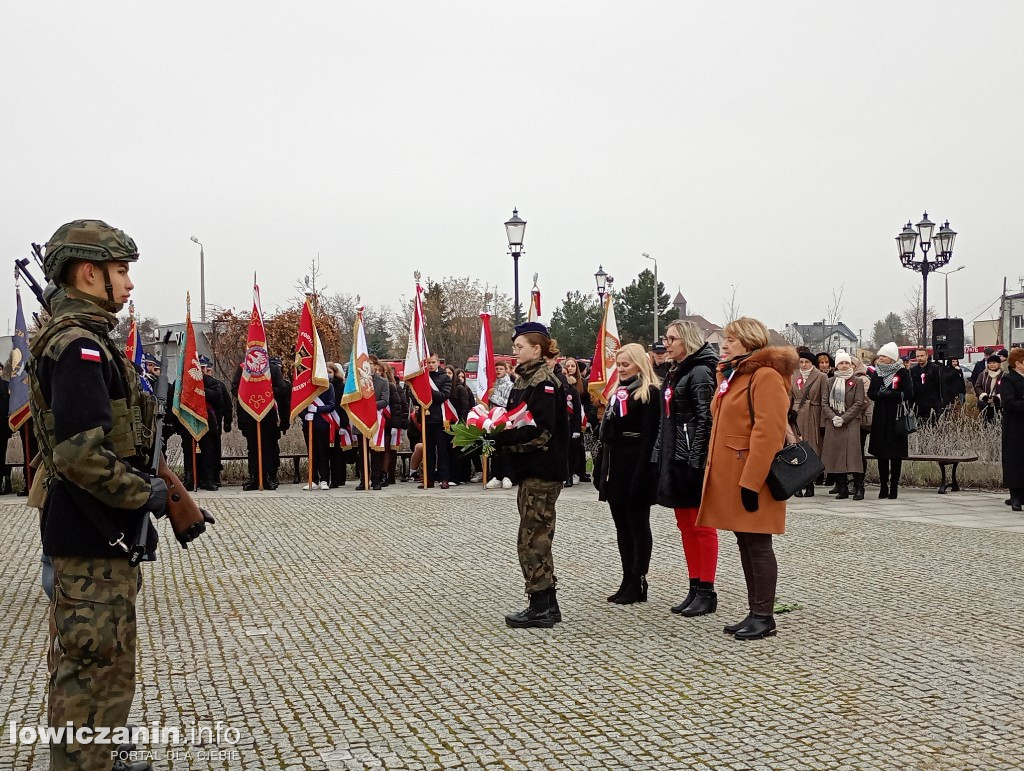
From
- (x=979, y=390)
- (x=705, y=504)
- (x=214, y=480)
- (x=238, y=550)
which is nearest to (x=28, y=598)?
(x=238, y=550)

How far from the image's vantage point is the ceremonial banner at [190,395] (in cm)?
1641

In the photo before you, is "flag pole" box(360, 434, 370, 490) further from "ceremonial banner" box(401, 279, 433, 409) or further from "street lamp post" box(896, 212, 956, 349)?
"street lamp post" box(896, 212, 956, 349)

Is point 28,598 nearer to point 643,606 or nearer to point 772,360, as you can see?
point 643,606

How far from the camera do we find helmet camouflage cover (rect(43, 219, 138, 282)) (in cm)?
398

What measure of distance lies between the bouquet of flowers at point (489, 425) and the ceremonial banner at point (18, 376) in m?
11.1

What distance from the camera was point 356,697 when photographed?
5.57 m

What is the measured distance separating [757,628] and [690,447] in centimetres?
136

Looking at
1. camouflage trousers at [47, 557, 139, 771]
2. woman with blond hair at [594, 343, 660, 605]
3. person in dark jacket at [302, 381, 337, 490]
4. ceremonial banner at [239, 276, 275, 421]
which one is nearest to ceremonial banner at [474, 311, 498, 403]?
person in dark jacket at [302, 381, 337, 490]

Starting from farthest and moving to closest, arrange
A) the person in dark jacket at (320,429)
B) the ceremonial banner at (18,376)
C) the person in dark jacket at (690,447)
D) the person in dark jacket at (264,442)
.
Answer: the person in dark jacket at (264,442)
the person in dark jacket at (320,429)
the ceremonial banner at (18,376)
the person in dark jacket at (690,447)

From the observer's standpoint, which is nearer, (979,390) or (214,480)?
(214,480)

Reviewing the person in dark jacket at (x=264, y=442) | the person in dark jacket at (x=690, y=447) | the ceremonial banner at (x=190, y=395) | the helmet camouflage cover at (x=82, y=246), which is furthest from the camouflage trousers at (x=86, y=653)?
the person in dark jacket at (x=264, y=442)

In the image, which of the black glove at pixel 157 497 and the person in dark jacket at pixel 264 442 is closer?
the black glove at pixel 157 497

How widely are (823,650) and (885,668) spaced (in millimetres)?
490

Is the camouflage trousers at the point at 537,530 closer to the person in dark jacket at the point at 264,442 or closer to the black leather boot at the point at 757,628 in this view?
the black leather boot at the point at 757,628
